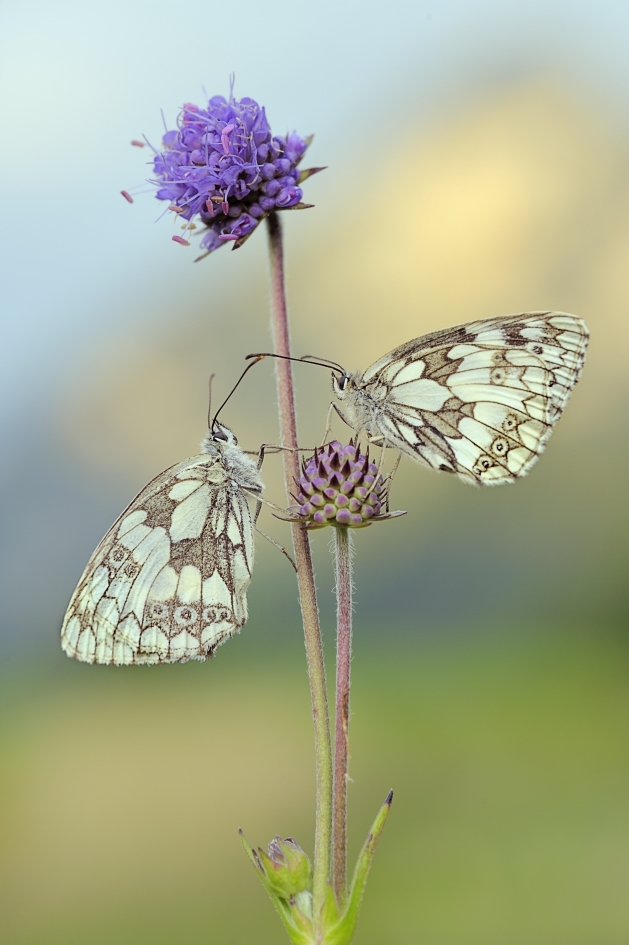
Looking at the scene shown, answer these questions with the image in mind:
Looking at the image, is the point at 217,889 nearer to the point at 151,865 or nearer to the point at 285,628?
the point at 151,865

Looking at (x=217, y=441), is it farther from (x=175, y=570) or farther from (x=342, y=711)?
(x=342, y=711)

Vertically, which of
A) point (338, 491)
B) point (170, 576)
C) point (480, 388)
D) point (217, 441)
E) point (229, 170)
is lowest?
point (170, 576)

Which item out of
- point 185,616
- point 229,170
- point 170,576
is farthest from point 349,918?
point 229,170

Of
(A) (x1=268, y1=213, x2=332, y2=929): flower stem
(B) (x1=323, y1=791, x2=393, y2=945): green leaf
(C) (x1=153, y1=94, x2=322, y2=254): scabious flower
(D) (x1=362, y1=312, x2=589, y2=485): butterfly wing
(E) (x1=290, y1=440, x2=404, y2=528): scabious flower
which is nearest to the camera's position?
(B) (x1=323, y1=791, x2=393, y2=945): green leaf

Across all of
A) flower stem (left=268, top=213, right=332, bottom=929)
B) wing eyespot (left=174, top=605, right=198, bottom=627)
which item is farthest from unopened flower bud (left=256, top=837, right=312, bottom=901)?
wing eyespot (left=174, top=605, right=198, bottom=627)

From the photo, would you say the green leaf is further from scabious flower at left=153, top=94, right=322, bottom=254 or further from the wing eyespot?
scabious flower at left=153, top=94, right=322, bottom=254

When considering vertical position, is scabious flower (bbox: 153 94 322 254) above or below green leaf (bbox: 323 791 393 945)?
above

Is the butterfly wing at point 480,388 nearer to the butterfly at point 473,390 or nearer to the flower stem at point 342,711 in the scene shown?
the butterfly at point 473,390
